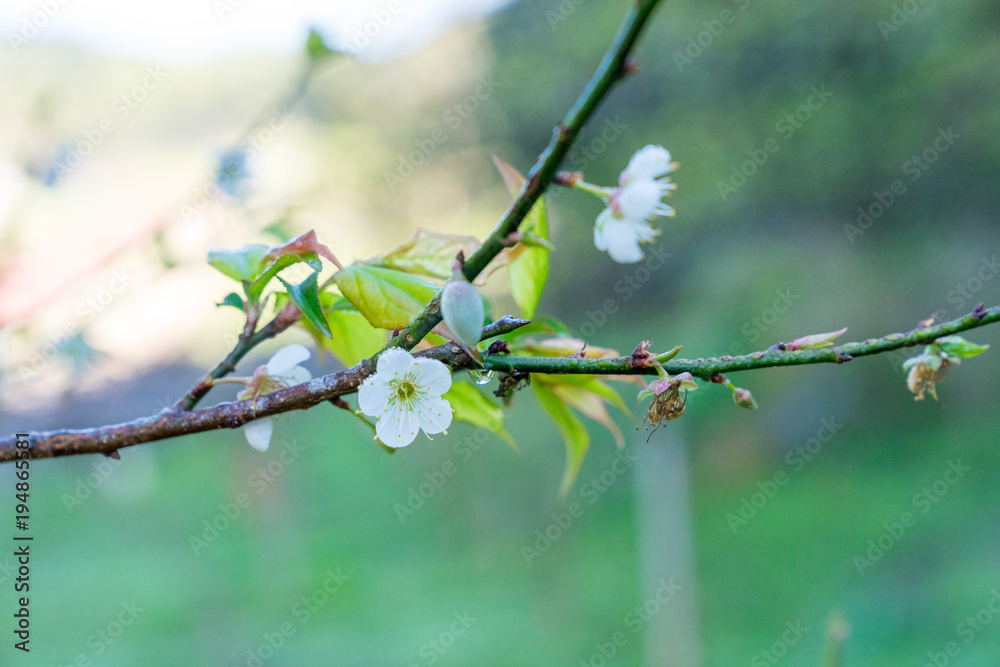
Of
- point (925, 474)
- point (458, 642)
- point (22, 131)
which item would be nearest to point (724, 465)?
point (925, 474)

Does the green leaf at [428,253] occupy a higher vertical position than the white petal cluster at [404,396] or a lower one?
higher

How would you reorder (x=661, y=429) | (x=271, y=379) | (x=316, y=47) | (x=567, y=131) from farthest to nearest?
(x=661, y=429) < (x=316, y=47) < (x=271, y=379) < (x=567, y=131)

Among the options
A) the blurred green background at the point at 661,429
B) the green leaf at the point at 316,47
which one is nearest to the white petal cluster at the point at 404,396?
the green leaf at the point at 316,47

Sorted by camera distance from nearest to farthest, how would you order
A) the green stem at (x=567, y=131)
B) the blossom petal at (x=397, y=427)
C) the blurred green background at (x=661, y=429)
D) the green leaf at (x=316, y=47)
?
the green stem at (x=567, y=131) → the blossom petal at (x=397, y=427) → the green leaf at (x=316, y=47) → the blurred green background at (x=661, y=429)

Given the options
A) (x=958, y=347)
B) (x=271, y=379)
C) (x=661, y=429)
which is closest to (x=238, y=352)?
(x=271, y=379)

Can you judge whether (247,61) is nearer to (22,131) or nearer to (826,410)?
(826,410)

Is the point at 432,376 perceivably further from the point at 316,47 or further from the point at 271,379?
the point at 316,47

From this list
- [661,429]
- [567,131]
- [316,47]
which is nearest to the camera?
[567,131]

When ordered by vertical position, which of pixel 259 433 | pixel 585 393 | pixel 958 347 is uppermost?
pixel 958 347

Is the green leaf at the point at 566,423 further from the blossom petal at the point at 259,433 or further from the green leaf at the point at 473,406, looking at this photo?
the blossom petal at the point at 259,433
